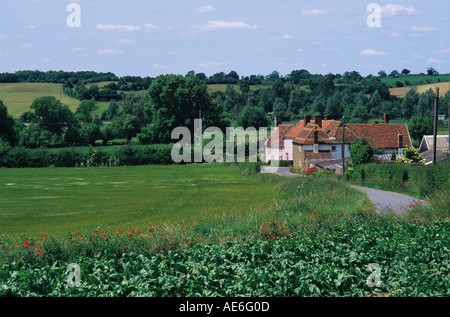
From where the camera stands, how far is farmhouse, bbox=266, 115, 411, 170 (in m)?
63.8

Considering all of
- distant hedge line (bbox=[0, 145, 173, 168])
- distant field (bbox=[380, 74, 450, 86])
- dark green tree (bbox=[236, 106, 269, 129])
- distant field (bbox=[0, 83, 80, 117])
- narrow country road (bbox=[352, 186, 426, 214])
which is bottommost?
distant hedge line (bbox=[0, 145, 173, 168])

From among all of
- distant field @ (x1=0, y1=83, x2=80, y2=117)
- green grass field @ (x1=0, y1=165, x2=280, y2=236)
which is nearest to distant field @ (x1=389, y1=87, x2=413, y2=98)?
distant field @ (x1=0, y1=83, x2=80, y2=117)

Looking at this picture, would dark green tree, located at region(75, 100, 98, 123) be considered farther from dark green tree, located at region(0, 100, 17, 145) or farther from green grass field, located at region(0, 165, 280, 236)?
green grass field, located at region(0, 165, 280, 236)

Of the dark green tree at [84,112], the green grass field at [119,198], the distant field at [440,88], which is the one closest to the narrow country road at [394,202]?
the green grass field at [119,198]

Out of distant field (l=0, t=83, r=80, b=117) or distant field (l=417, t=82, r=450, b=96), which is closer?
distant field (l=0, t=83, r=80, b=117)

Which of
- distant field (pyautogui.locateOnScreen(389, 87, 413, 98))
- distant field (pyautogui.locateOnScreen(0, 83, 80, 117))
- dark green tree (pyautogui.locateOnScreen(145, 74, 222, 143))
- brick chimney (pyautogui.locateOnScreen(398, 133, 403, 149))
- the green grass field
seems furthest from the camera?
distant field (pyautogui.locateOnScreen(389, 87, 413, 98))

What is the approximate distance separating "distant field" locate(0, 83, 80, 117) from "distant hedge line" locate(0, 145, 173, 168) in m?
41.0

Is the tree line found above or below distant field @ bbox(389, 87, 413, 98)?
below

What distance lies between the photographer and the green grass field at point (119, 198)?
963 inches

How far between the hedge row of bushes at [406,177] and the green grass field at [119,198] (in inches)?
347

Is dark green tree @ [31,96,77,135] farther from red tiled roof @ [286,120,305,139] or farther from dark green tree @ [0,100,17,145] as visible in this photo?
red tiled roof @ [286,120,305,139]

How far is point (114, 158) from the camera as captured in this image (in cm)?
7019

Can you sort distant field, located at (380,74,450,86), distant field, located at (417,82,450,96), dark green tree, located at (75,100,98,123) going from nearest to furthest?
dark green tree, located at (75,100,98,123) → distant field, located at (417,82,450,96) → distant field, located at (380,74,450,86)

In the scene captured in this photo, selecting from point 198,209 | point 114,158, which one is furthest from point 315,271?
point 114,158
